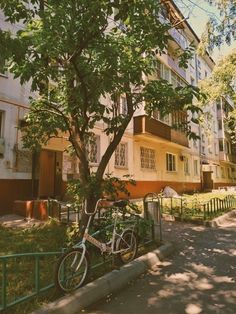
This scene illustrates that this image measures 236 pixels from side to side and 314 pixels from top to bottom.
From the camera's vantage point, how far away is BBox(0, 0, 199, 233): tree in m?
5.06

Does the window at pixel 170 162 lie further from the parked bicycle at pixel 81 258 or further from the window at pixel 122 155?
the parked bicycle at pixel 81 258

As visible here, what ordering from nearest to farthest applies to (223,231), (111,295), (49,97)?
(111,295)
(49,97)
(223,231)

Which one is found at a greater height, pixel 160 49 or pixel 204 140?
pixel 204 140

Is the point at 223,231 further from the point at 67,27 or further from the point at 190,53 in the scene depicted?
the point at 67,27

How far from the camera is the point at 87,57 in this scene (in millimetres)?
6496

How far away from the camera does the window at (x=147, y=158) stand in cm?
2105

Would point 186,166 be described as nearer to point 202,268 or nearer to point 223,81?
point 223,81

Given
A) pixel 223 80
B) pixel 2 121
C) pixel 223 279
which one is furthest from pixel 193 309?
pixel 223 80

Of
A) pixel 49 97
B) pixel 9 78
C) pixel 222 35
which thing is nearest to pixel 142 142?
pixel 222 35

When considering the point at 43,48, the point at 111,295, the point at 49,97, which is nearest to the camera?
the point at 111,295

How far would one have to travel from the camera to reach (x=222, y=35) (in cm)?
1459

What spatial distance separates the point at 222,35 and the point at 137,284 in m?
12.6

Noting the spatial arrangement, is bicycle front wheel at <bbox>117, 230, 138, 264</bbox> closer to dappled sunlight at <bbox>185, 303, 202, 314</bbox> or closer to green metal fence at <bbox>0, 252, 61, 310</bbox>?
green metal fence at <bbox>0, 252, 61, 310</bbox>

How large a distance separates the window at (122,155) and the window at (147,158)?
2044 millimetres
